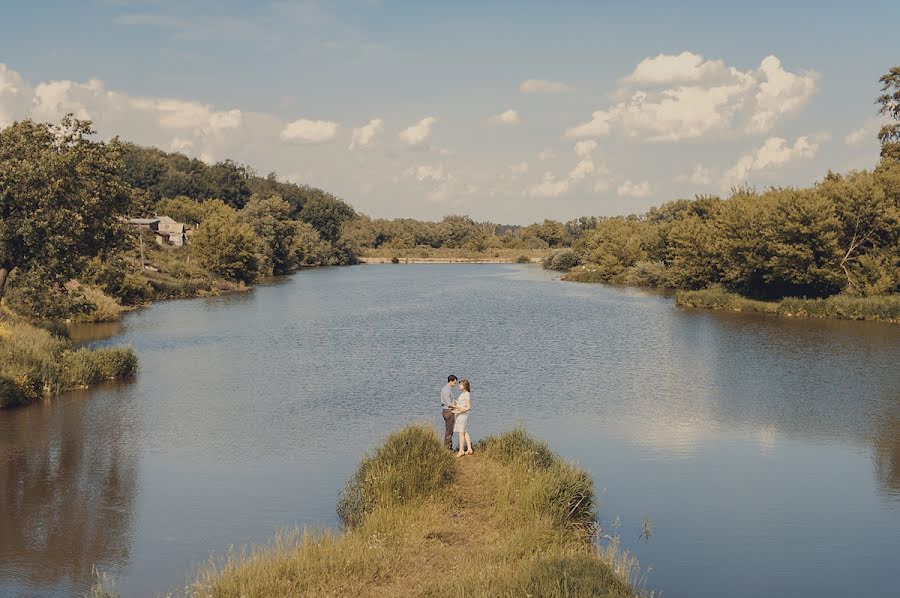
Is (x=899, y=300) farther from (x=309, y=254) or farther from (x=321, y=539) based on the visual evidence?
(x=309, y=254)

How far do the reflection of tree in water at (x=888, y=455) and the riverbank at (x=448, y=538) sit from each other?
9032 millimetres

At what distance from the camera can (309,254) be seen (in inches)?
6009

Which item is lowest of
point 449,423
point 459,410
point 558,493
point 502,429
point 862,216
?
point 502,429

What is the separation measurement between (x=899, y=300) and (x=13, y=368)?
183ft

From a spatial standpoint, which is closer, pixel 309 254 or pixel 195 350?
pixel 195 350

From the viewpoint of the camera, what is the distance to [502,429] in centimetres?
2697

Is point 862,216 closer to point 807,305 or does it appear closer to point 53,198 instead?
point 807,305

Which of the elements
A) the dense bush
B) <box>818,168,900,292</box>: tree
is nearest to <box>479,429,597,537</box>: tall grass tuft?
<box>818,168,900,292</box>: tree

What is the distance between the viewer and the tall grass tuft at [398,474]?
18344mm

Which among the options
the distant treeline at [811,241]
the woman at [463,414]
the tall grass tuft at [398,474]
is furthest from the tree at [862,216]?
the tall grass tuft at [398,474]

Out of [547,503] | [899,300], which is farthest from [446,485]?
[899,300]

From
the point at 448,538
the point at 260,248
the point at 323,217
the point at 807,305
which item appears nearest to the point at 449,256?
the point at 323,217

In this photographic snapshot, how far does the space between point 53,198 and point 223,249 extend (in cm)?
6134

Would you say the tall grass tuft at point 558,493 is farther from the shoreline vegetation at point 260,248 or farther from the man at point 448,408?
the shoreline vegetation at point 260,248
